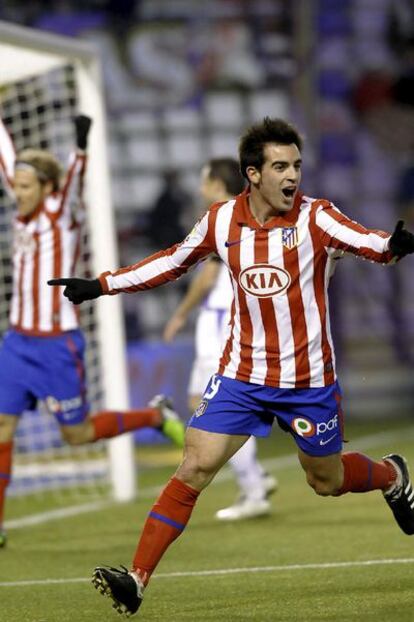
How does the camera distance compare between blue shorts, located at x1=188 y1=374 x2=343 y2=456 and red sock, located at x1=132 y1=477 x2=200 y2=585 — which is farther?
blue shorts, located at x1=188 y1=374 x2=343 y2=456

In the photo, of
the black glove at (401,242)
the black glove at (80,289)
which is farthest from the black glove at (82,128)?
the black glove at (401,242)

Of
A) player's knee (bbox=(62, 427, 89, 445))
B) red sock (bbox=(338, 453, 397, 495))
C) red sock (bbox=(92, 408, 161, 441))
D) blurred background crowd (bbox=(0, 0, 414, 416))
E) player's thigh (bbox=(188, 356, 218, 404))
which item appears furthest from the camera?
blurred background crowd (bbox=(0, 0, 414, 416))

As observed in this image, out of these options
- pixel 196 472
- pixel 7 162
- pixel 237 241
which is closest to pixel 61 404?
pixel 7 162

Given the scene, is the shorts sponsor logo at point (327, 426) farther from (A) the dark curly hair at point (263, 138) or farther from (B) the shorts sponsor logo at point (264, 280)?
(A) the dark curly hair at point (263, 138)

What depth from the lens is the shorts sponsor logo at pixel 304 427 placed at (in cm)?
529

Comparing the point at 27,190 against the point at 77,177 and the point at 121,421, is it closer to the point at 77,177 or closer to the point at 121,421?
the point at 77,177

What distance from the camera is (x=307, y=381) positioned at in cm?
527

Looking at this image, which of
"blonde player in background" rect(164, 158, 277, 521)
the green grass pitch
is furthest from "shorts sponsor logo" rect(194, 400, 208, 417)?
"blonde player in background" rect(164, 158, 277, 521)

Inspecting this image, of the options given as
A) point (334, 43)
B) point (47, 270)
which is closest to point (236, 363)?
point (47, 270)

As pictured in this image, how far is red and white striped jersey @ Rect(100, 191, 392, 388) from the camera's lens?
16.9 feet

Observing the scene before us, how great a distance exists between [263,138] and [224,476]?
5381 mm

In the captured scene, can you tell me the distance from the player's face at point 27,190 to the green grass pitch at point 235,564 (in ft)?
5.45

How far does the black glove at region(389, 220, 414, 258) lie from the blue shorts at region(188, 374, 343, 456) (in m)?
0.69

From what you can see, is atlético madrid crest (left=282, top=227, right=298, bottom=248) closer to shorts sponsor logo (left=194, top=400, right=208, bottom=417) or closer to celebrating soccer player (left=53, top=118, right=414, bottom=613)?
celebrating soccer player (left=53, top=118, right=414, bottom=613)
